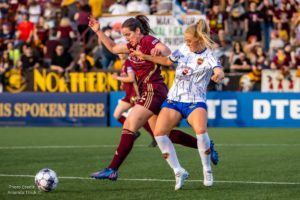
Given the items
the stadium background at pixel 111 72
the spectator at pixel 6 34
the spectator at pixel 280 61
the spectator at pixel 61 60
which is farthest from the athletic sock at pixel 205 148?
the spectator at pixel 6 34

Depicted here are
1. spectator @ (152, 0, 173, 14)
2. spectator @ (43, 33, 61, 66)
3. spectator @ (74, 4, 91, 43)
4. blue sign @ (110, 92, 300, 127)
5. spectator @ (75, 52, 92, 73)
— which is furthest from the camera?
spectator @ (74, 4, 91, 43)

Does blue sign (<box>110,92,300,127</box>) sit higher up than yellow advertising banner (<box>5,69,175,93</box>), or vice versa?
yellow advertising banner (<box>5,69,175,93</box>)

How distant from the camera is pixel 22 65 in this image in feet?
91.8

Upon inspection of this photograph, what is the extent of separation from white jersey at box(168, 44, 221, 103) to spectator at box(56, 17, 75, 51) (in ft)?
57.6

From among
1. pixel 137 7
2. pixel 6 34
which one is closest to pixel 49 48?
pixel 6 34

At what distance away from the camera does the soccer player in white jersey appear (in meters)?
10.7

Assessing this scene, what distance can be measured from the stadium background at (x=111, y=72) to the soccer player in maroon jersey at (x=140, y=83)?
6.01 metres

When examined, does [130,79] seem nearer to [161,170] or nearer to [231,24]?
[161,170]

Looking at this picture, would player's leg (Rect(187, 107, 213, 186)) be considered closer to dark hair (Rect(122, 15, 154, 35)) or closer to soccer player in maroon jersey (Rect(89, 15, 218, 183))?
soccer player in maroon jersey (Rect(89, 15, 218, 183))

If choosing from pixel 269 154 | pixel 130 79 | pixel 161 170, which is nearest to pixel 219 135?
pixel 130 79

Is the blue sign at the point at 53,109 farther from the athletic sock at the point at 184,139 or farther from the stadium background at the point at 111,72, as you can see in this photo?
the athletic sock at the point at 184,139

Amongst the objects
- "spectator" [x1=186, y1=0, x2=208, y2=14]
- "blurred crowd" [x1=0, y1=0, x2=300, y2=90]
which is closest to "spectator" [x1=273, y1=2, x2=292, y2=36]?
"blurred crowd" [x1=0, y1=0, x2=300, y2=90]

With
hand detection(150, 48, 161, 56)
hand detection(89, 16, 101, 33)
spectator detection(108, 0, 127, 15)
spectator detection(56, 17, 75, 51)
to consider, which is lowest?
hand detection(150, 48, 161, 56)

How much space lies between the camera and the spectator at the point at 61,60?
27.2 metres
